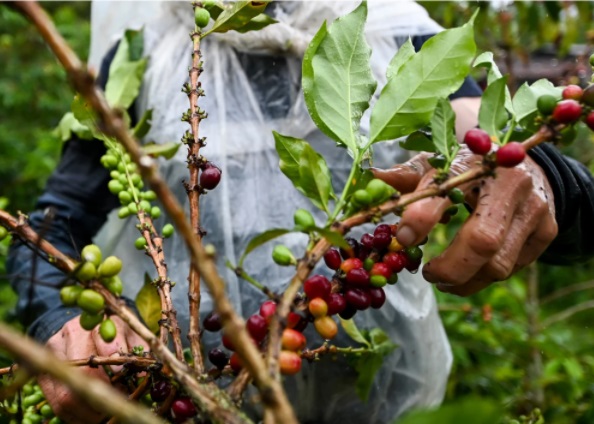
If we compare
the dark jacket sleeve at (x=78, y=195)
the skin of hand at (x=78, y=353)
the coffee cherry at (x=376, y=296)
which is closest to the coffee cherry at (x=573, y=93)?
the coffee cherry at (x=376, y=296)

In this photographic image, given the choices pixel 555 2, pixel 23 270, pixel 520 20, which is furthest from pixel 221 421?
pixel 520 20

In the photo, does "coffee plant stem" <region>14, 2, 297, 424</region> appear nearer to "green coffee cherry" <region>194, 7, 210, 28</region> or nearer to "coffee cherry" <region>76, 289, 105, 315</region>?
"coffee cherry" <region>76, 289, 105, 315</region>

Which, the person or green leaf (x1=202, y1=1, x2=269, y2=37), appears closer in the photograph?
green leaf (x1=202, y1=1, x2=269, y2=37)

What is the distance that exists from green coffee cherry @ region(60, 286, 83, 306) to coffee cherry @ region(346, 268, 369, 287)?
0.21 meters

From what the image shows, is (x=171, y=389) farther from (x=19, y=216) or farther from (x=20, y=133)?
(x=20, y=133)

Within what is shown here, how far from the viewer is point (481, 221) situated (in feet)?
1.92

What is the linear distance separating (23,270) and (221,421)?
2.83 ft

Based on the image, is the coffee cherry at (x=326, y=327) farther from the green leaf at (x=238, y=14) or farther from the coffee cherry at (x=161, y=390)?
the green leaf at (x=238, y=14)

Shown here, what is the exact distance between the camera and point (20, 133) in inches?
127

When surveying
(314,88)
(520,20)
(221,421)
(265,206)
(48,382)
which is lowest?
(520,20)

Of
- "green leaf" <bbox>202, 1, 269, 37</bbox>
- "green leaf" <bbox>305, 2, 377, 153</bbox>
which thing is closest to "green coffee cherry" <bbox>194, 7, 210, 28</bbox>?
"green leaf" <bbox>202, 1, 269, 37</bbox>

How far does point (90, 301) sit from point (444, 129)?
11.9 inches

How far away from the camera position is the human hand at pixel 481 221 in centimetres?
54

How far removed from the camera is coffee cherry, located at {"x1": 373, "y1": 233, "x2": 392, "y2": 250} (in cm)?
56
